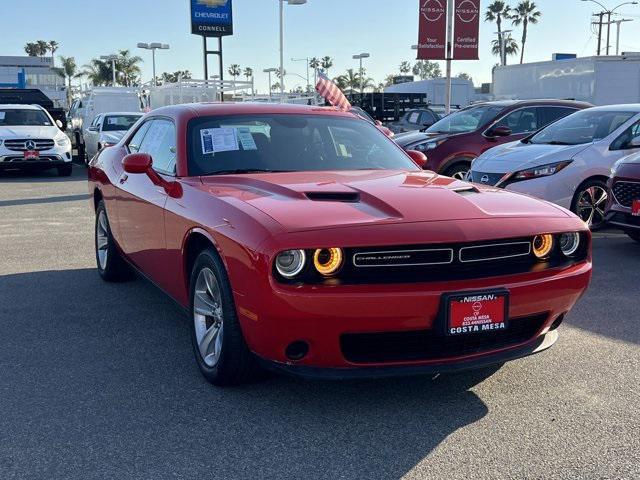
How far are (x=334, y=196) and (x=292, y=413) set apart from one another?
43.7 inches

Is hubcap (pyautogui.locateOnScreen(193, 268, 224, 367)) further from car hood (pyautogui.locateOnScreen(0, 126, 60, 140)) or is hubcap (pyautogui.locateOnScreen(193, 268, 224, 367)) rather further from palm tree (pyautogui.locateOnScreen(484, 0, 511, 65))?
palm tree (pyautogui.locateOnScreen(484, 0, 511, 65))

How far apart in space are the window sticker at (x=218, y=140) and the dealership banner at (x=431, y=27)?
15076 millimetres

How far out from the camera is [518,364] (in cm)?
416

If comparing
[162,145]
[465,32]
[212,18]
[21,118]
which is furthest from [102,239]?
[212,18]

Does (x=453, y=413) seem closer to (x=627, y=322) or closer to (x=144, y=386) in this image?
(x=144, y=386)

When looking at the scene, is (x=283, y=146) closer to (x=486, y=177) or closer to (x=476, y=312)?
(x=476, y=312)

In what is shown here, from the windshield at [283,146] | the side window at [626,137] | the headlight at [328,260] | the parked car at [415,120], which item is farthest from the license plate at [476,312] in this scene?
the parked car at [415,120]

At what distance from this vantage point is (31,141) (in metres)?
16.0

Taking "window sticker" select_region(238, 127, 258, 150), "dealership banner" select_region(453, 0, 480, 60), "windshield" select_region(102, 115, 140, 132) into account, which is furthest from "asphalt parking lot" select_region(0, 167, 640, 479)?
"dealership banner" select_region(453, 0, 480, 60)

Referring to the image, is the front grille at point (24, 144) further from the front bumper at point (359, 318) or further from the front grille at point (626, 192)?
the front bumper at point (359, 318)

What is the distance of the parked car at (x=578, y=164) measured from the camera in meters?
8.28

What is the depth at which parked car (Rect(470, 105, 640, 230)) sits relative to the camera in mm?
8281

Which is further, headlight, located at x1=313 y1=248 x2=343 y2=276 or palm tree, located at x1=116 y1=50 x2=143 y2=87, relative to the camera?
palm tree, located at x1=116 y1=50 x2=143 y2=87

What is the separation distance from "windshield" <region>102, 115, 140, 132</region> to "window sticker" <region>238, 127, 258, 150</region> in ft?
45.2
